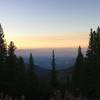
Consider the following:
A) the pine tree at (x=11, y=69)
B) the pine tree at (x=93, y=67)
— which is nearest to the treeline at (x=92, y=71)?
the pine tree at (x=93, y=67)

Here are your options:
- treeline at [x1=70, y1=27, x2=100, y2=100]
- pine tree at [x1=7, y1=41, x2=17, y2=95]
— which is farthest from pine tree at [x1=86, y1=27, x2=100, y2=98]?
pine tree at [x1=7, y1=41, x2=17, y2=95]

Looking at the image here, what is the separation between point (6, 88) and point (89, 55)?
488 inches

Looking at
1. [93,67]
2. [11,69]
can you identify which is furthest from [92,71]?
[11,69]

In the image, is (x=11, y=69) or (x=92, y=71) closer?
(x=92, y=71)

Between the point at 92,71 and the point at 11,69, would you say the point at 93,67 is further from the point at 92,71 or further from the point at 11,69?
the point at 11,69

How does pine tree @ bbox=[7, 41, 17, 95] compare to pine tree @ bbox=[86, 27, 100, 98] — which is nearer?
pine tree @ bbox=[86, 27, 100, 98]

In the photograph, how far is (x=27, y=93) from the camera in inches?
2368

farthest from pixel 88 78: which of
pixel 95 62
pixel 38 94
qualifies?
pixel 38 94

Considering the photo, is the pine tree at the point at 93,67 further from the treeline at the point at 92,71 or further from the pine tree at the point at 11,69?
the pine tree at the point at 11,69

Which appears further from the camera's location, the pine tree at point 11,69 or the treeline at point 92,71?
the pine tree at point 11,69

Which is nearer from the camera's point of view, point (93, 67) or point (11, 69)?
point (93, 67)

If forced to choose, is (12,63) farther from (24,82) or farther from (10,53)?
(24,82)

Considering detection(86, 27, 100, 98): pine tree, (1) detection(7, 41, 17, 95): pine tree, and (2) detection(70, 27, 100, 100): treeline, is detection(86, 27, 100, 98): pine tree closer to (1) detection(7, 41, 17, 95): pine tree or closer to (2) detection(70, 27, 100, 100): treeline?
(2) detection(70, 27, 100, 100): treeline

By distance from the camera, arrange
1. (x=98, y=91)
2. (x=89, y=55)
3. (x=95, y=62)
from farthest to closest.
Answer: (x=89, y=55) → (x=95, y=62) → (x=98, y=91)
